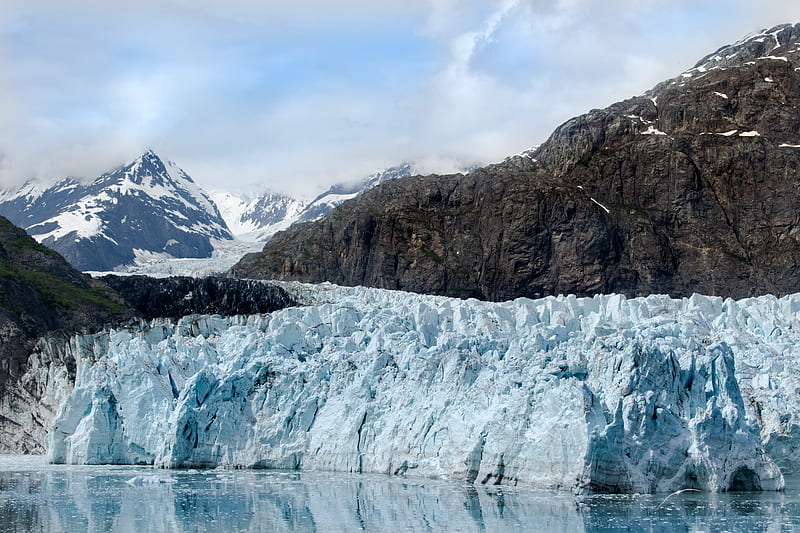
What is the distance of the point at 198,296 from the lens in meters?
80.5

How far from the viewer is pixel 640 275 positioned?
94375mm

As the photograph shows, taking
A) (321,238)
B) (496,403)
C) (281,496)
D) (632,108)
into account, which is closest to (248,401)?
(281,496)

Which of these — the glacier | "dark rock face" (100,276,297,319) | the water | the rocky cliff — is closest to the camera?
the water

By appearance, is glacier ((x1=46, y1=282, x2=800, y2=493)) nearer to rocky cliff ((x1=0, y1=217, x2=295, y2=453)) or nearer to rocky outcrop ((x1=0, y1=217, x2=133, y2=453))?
rocky cliff ((x1=0, y1=217, x2=295, y2=453))

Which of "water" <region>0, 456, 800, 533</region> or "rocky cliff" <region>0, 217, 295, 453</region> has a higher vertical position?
"rocky cliff" <region>0, 217, 295, 453</region>

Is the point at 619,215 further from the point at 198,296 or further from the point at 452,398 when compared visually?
the point at 452,398

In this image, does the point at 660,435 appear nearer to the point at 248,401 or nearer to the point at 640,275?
the point at 248,401

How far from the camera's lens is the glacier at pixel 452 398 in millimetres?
34438

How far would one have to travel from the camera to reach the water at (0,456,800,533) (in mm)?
29594

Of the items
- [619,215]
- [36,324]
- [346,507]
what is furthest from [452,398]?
[619,215]

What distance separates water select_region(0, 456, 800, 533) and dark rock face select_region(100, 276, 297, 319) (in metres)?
36.0

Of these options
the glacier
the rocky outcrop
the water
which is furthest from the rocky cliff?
the water

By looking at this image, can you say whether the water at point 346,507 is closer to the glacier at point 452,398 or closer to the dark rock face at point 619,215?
the glacier at point 452,398

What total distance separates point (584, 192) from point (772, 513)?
235ft
